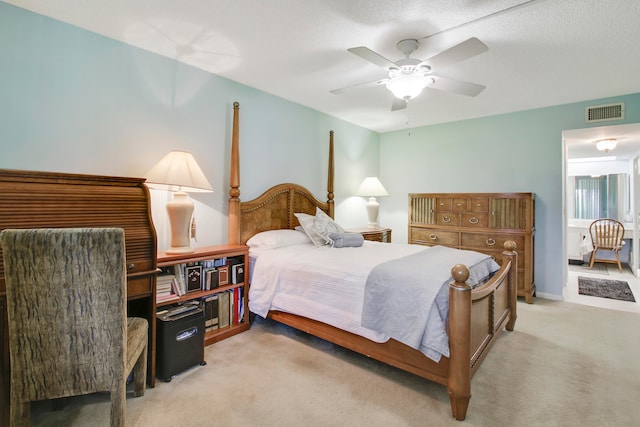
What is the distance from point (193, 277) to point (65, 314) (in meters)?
1.09

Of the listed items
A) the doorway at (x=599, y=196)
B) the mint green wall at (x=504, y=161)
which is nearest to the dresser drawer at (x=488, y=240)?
the mint green wall at (x=504, y=161)

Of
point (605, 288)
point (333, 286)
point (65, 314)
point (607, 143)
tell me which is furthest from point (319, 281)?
point (607, 143)

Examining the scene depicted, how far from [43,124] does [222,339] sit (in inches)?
80.1

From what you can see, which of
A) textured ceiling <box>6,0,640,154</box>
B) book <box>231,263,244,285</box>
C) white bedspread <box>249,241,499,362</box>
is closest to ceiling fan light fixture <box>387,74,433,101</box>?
textured ceiling <box>6,0,640,154</box>

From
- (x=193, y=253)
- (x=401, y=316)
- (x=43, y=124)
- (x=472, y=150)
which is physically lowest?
(x=401, y=316)

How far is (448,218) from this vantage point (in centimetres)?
438

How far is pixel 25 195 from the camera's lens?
1.63 metres

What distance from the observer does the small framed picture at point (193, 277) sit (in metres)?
2.45

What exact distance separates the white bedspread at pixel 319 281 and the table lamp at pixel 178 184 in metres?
0.71

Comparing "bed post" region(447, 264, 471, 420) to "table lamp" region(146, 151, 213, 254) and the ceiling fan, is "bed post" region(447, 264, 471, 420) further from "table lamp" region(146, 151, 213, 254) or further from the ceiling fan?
"table lamp" region(146, 151, 213, 254)

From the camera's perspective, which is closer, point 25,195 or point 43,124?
point 25,195

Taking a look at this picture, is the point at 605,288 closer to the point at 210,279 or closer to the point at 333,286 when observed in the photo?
the point at 333,286

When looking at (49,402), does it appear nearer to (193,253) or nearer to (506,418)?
(193,253)

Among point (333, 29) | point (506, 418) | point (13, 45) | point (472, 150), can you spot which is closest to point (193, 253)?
point (13, 45)
